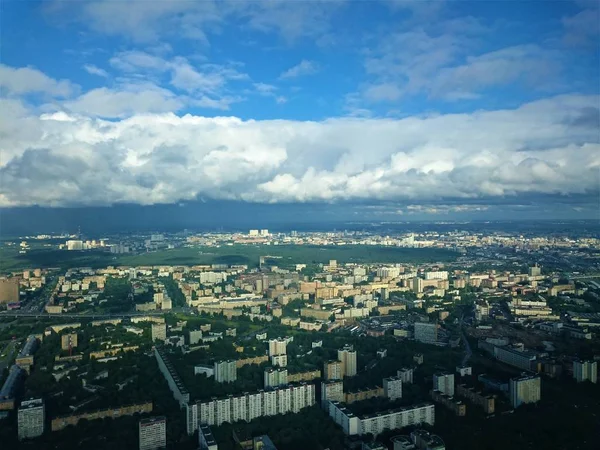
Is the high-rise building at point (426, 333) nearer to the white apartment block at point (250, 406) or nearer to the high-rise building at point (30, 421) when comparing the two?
the white apartment block at point (250, 406)

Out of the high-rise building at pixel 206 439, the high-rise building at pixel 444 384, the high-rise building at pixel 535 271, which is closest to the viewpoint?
the high-rise building at pixel 206 439

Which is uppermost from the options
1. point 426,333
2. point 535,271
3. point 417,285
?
point 535,271

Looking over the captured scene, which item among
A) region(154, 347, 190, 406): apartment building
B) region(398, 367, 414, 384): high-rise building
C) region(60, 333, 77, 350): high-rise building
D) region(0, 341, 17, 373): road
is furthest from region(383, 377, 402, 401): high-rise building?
region(0, 341, 17, 373): road

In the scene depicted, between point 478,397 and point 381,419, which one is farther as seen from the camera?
point 478,397

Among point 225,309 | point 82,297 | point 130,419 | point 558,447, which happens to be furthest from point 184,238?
point 558,447

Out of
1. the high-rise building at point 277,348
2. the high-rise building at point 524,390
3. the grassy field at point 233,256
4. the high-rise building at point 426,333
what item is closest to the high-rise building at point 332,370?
the high-rise building at point 277,348

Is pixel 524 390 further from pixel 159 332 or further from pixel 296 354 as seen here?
pixel 159 332

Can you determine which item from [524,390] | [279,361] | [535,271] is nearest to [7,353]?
[279,361]
